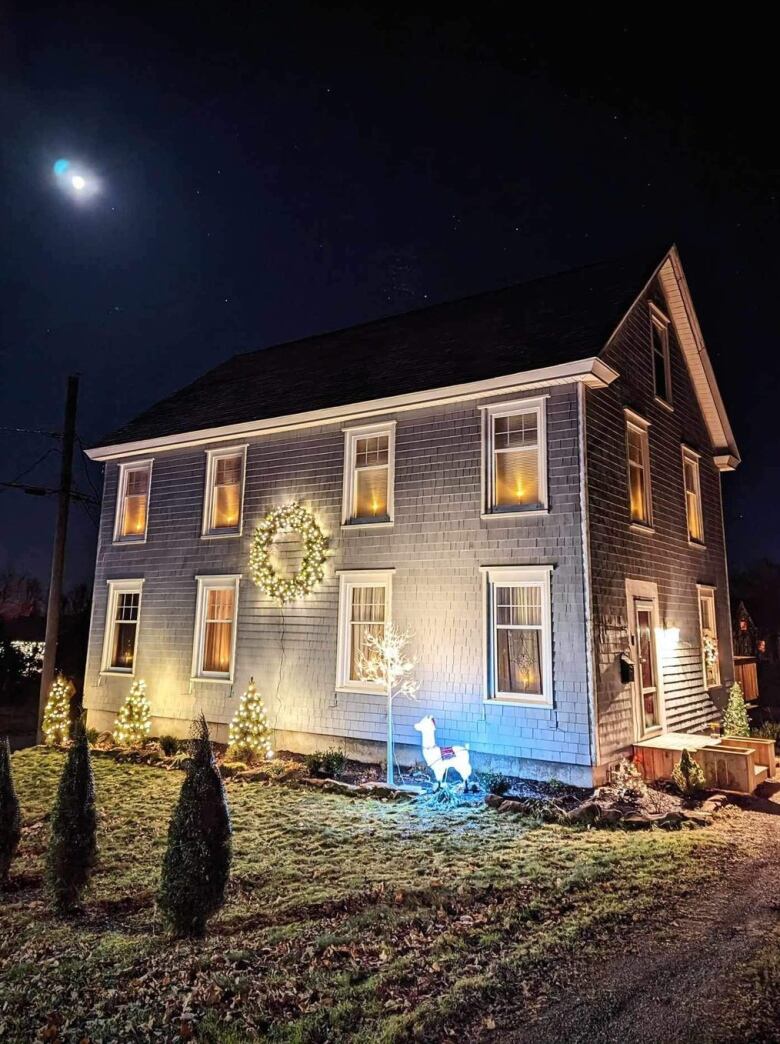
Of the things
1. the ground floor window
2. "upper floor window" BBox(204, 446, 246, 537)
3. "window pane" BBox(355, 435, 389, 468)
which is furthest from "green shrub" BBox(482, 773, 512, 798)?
"upper floor window" BBox(204, 446, 246, 537)

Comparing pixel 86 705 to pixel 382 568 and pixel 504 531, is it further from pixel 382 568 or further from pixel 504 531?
pixel 504 531

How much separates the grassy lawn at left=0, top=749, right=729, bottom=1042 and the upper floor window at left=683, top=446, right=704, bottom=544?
Result: 28.9 ft

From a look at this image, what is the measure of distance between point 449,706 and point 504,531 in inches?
122

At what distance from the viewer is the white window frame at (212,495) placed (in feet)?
47.7

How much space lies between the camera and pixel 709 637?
15117 mm

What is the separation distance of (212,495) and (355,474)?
12.9 feet

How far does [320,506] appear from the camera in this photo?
13375 mm

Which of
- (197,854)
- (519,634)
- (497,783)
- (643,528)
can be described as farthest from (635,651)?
(197,854)

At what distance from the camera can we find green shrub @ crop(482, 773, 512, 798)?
9852 mm

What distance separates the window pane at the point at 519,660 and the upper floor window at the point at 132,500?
9.63 metres

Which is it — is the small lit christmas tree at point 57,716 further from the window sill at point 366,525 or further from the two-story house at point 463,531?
the window sill at point 366,525

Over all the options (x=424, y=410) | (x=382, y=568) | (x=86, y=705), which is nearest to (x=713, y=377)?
(x=424, y=410)

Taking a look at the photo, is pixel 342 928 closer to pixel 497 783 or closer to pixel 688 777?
pixel 497 783

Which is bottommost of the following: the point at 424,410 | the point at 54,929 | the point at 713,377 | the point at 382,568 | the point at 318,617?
the point at 54,929
